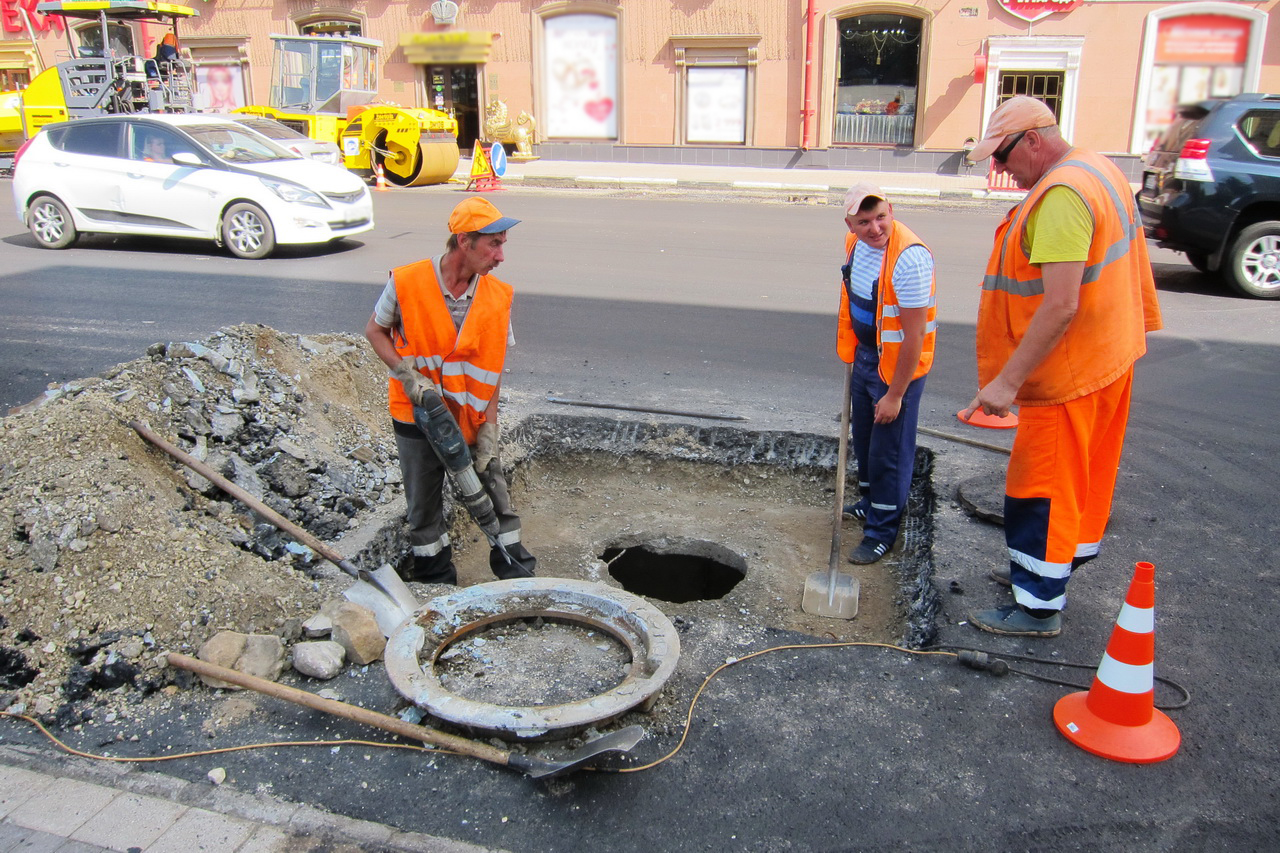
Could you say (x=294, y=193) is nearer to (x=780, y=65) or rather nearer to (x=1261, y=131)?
(x=1261, y=131)

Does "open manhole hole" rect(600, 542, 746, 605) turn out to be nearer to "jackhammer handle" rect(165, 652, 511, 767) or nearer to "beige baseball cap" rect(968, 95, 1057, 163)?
"jackhammer handle" rect(165, 652, 511, 767)

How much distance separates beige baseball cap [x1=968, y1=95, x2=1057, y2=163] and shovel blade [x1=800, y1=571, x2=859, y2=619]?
1.95 metres

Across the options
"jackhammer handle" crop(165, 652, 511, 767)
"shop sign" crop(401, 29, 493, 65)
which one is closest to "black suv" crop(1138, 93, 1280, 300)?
"jackhammer handle" crop(165, 652, 511, 767)

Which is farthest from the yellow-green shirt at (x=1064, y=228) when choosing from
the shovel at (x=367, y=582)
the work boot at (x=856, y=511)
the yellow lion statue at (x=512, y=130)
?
the yellow lion statue at (x=512, y=130)

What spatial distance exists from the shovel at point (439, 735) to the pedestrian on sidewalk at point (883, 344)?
209cm

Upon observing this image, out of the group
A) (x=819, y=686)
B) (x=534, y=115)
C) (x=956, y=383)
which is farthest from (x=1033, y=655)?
(x=534, y=115)

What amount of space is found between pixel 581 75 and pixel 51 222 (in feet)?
50.8

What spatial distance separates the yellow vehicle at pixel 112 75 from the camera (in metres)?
17.1

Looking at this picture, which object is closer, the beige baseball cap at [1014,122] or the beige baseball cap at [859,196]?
the beige baseball cap at [1014,122]

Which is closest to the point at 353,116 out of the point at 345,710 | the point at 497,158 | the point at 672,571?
the point at 497,158

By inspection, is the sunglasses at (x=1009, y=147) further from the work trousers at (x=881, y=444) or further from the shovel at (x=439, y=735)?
the shovel at (x=439, y=735)

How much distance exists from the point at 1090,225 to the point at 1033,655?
4.94 ft

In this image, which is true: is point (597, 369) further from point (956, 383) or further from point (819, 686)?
point (819, 686)

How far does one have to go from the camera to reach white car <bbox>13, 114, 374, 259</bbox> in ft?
34.7
